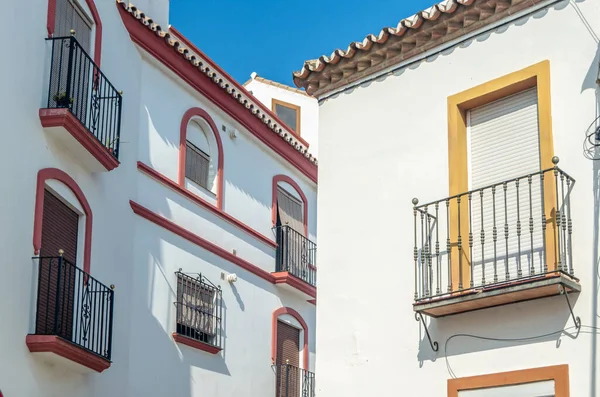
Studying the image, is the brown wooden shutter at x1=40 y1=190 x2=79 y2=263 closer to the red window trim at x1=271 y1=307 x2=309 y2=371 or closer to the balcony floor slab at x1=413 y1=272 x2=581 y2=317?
the balcony floor slab at x1=413 y1=272 x2=581 y2=317

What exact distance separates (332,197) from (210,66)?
24.7 ft

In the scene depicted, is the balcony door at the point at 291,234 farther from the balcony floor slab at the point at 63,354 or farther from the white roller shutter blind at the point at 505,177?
Answer: the white roller shutter blind at the point at 505,177

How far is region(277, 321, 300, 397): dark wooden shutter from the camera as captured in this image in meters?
19.5

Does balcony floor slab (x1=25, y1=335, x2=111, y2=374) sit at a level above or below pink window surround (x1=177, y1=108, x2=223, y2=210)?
below

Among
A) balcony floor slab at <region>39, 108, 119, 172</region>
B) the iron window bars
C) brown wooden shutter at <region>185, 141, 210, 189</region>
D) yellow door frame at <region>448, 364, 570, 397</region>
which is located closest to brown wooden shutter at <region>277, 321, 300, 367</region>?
the iron window bars

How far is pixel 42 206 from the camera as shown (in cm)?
1286

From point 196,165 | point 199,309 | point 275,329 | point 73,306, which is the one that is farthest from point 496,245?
point 275,329

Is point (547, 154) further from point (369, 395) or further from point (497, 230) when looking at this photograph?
point (369, 395)

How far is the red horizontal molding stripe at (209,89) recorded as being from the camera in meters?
16.7

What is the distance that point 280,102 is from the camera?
1022 inches

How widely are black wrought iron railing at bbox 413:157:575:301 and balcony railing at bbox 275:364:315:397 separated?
9.28 meters

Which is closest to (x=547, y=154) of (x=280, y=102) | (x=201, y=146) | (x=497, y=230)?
(x=497, y=230)

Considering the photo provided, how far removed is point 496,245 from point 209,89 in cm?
967

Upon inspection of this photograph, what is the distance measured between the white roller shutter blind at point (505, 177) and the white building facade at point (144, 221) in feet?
17.5
